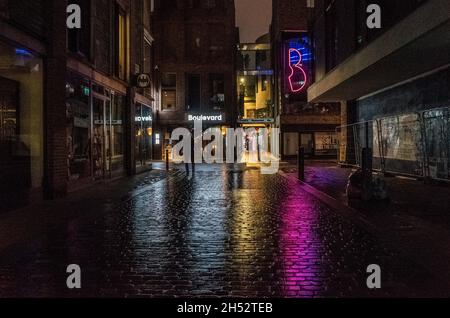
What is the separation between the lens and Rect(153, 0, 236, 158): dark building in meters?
44.1

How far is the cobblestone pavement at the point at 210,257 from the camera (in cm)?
551

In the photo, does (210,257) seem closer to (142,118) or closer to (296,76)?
(142,118)

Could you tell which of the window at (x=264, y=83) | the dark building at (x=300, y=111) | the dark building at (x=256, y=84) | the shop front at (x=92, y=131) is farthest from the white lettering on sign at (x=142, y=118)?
the window at (x=264, y=83)

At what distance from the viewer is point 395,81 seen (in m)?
20.0

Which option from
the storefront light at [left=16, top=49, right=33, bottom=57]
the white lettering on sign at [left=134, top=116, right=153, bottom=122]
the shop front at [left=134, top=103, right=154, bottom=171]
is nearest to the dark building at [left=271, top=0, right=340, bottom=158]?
the white lettering on sign at [left=134, top=116, right=153, bottom=122]

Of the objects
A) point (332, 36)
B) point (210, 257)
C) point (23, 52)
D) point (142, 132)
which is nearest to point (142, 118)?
point (142, 132)

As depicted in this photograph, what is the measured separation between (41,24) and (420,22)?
891 centimetres

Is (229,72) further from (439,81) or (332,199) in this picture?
(332,199)

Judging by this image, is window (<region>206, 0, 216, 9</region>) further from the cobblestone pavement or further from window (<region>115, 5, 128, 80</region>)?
the cobblestone pavement

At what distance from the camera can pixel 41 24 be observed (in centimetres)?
1256

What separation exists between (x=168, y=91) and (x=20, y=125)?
107 ft

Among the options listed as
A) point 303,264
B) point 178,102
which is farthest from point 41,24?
point 178,102

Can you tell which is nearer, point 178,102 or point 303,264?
point 303,264

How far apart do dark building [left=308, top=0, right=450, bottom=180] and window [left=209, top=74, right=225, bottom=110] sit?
17837 mm
